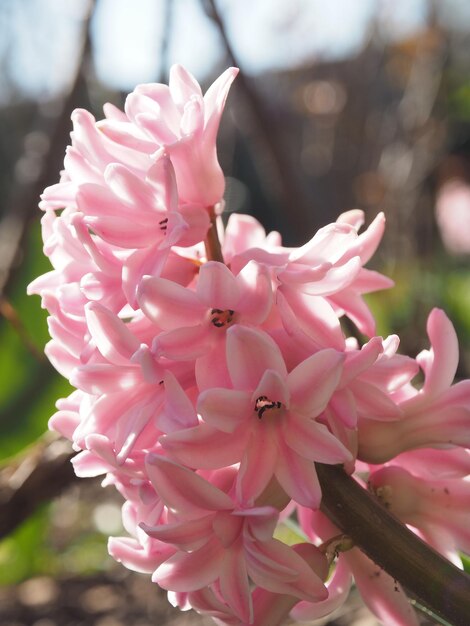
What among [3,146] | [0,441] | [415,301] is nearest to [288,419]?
[0,441]

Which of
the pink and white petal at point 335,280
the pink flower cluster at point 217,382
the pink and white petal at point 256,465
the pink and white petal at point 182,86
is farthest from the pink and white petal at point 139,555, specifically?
the pink and white petal at point 182,86

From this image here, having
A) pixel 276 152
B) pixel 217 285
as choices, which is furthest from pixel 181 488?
pixel 276 152

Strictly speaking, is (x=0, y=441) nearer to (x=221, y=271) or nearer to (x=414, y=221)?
(x=221, y=271)

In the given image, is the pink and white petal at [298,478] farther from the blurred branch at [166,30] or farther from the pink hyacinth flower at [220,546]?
the blurred branch at [166,30]

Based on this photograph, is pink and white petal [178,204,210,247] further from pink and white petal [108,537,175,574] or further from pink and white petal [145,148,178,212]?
pink and white petal [108,537,175,574]

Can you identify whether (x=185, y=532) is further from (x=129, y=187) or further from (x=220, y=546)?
(x=129, y=187)
